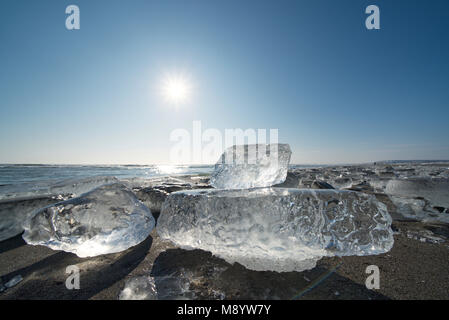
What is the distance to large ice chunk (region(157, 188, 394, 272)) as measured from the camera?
5.04 ft

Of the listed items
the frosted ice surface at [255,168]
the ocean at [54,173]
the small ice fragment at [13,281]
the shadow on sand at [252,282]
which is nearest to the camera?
the shadow on sand at [252,282]

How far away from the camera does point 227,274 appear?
1377mm

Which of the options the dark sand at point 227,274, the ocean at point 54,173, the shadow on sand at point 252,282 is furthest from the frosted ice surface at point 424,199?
the ocean at point 54,173

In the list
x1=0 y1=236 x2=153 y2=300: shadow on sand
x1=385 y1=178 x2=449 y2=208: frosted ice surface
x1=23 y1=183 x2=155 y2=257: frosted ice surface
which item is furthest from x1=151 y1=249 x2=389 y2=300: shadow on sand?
x1=385 y1=178 x2=449 y2=208: frosted ice surface

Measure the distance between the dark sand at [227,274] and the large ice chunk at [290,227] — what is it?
0.12 metres

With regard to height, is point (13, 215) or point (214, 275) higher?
point (13, 215)

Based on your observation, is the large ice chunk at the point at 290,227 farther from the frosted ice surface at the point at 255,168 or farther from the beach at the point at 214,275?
the frosted ice surface at the point at 255,168

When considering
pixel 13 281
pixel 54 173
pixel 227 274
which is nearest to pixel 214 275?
pixel 227 274

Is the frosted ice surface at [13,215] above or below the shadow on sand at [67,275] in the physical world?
above

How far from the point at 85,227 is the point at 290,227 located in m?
1.88

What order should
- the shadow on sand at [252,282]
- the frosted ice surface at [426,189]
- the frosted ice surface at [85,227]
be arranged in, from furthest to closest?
the frosted ice surface at [426,189]
the frosted ice surface at [85,227]
the shadow on sand at [252,282]

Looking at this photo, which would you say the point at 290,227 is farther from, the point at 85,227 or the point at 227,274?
the point at 85,227

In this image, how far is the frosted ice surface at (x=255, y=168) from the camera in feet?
9.37
